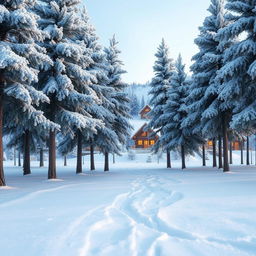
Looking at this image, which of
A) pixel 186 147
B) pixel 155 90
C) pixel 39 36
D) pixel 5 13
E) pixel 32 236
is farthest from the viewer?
pixel 155 90

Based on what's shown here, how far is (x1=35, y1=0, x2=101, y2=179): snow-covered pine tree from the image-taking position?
15398 mm

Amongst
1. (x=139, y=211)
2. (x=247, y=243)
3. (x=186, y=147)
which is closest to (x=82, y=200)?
(x=139, y=211)

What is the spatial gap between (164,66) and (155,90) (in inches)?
126

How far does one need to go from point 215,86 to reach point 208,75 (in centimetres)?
141

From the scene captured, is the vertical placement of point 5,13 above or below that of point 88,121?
above

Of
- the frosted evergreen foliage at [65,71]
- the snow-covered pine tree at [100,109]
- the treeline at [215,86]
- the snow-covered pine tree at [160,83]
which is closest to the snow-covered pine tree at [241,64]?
the treeline at [215,86]

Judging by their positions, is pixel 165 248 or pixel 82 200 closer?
pixel 165 248

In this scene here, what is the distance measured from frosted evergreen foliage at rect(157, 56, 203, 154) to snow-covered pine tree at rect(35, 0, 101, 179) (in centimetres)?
1177

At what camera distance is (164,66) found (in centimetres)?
3156

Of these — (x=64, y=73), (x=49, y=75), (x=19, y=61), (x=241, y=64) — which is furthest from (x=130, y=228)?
(x=64, y=73)

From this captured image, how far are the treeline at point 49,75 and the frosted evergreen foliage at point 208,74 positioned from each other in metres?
7.18

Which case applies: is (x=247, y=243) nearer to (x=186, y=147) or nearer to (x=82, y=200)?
(x=82, y=200)

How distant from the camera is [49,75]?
54.7 feet

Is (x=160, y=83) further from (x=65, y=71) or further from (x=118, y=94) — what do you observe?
(x=65, y=71)
